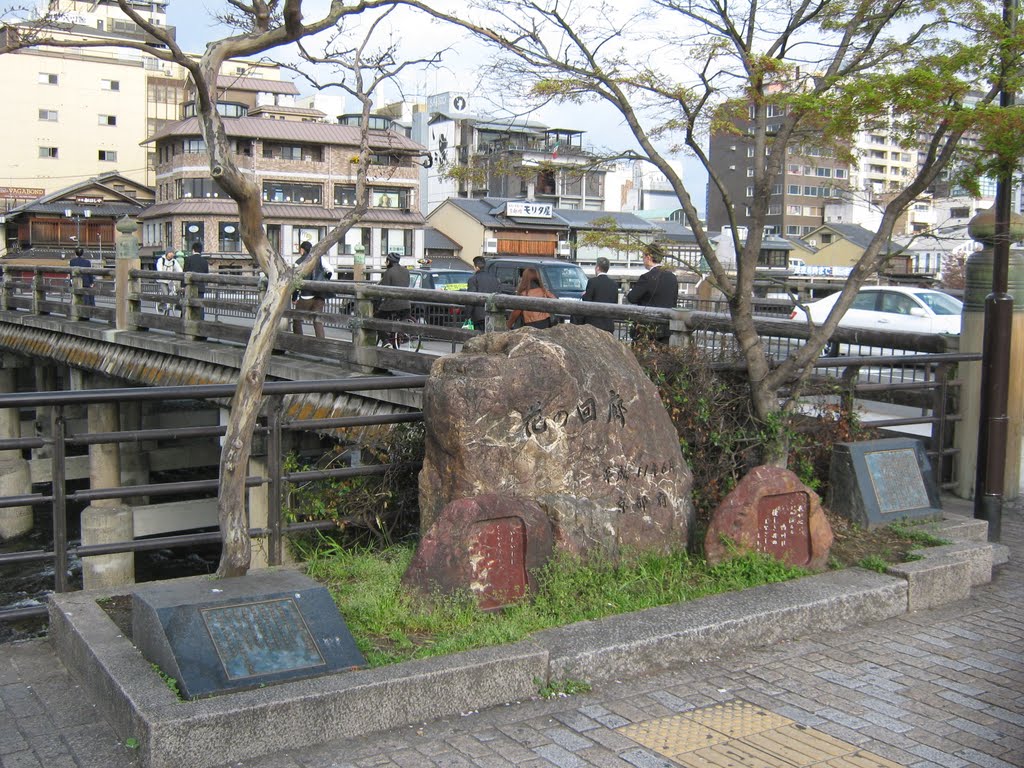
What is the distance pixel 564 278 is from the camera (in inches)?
987

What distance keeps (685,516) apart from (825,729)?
77.0 inches

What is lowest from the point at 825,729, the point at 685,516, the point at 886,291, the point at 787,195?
the point at 825,729

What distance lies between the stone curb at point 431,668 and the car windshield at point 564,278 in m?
18.8

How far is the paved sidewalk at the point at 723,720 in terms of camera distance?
4203mm

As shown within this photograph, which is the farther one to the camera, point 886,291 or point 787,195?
point 787,195

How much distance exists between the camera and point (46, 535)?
72.8 ft

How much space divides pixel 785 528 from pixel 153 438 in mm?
3656

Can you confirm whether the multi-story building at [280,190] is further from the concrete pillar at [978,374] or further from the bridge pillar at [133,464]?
the concrete pillar at [978,374]

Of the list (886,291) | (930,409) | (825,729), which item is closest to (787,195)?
(886,291)

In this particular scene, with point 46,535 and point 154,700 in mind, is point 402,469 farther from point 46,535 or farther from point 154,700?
point 46,535

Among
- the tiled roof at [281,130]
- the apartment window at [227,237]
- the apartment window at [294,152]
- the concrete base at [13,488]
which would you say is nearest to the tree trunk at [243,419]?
the concrete base at [13,488]

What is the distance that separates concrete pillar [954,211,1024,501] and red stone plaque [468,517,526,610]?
5369mm

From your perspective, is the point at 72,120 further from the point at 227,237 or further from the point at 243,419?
the point at 243,419

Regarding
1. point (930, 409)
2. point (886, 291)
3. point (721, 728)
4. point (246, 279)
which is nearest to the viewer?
point (721, 728)
